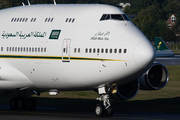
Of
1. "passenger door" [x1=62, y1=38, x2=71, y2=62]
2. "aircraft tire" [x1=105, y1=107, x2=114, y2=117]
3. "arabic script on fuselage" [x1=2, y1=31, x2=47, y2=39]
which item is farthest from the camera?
"arabic script on fuselage" [x1=2, y1=31, x2=47, y2=39]

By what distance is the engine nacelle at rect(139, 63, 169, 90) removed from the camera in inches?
939

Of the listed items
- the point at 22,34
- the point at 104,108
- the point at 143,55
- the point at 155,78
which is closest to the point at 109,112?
the point at 104,108

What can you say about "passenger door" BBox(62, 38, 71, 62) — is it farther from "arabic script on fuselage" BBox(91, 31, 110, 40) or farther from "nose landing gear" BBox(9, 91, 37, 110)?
"nose landing gear" BBox(9, 91, 37, 110)

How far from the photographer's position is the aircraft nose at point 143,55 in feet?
63.1

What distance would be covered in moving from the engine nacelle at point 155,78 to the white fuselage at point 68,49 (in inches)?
140

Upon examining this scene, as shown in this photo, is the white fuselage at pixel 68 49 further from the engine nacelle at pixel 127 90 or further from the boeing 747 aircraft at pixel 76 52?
the engine nacelle at pixel 127 90

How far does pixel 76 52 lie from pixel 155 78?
227 inches

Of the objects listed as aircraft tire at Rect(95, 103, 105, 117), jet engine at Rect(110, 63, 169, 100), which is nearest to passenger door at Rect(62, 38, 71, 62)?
aircraft tire at Rect(95, 103, 105, 117)

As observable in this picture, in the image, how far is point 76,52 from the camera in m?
20.9

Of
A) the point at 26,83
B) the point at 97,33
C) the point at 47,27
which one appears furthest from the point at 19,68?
the point at 97,33

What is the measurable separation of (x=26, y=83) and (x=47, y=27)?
10.5 ft

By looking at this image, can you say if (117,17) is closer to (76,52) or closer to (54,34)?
(76,52)

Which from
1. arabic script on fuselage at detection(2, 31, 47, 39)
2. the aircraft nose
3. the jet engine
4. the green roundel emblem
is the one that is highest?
arabic script on fuselage at detection(2, 31, 47, 39)

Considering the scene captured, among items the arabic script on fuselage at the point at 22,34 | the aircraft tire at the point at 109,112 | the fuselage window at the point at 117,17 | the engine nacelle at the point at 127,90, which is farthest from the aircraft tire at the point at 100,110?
the arabic script on fuselage at the point at 22,34
